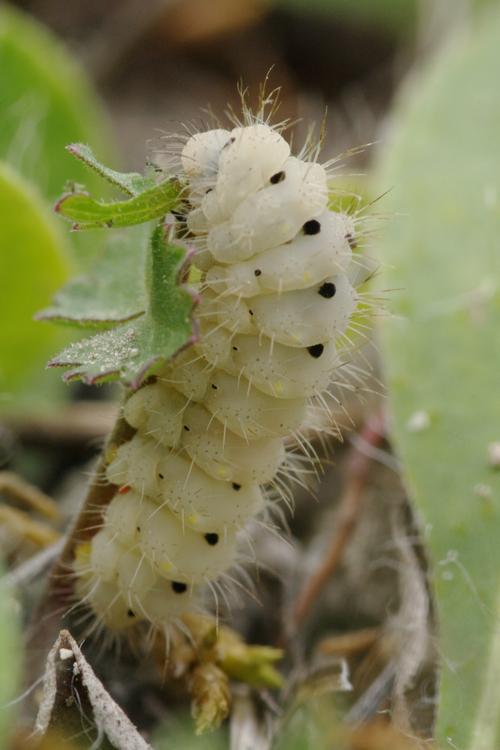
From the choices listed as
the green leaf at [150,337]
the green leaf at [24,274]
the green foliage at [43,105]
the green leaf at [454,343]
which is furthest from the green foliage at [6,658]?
the green foliage at [43,105]

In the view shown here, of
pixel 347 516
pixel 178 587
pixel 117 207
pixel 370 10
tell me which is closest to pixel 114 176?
pixel 117 207

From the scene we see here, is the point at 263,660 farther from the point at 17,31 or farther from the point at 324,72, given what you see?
the point at 324,72

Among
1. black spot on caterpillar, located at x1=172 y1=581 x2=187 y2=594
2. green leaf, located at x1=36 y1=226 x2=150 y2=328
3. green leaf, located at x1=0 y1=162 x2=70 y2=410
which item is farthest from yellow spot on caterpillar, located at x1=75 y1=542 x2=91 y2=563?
green leaf, located at x1=0 y1=162 x2=70 y2=410

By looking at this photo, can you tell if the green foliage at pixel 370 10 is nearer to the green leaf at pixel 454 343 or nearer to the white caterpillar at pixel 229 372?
the green leaf at pixel 454 343

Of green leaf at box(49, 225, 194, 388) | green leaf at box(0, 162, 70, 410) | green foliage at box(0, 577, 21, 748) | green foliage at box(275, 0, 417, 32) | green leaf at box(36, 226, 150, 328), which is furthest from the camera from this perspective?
green foliage at box(275, 0, 417, 32)

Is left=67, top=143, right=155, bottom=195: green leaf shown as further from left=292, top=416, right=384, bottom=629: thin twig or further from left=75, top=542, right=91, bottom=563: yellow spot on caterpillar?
left=292, top=416, right=384, bottom=629: thin twig
